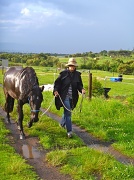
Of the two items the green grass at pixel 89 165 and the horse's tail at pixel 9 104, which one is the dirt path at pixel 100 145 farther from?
the horse's tail at pixel 9 104

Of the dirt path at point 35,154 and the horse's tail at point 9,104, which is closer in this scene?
the dirt path at point 35,154

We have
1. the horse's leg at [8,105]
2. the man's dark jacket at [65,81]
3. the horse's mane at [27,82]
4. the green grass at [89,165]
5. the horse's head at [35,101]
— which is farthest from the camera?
the horse's leg at [8,105]

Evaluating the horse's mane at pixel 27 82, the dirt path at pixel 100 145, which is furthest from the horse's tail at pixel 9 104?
the dirt path at pixel 100 145

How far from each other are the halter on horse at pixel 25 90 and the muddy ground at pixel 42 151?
0.40 metres

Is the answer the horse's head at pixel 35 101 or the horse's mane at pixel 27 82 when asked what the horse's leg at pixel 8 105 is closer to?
the horse's mane at pixel 27 82

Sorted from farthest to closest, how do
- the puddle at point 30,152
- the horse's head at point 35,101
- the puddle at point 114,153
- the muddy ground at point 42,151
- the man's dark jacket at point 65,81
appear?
1. the man's dark jacket at point 65,81
2. the horse's head at point 35,101
3. the puddle at point 30,152
4. the puddle at point 114,153
5. the muddy ground at point 42,151

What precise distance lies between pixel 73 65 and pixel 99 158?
267 cm

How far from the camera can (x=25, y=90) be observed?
7.54 metres

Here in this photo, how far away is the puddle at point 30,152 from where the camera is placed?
6.30 metres

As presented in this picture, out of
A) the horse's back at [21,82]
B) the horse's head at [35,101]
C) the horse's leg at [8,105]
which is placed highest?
the horse's back at [21,82]

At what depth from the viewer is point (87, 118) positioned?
9.88 m

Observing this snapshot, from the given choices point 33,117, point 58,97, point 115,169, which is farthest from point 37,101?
point 115,169

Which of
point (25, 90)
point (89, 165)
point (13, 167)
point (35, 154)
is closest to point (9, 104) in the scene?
point (25, 90)

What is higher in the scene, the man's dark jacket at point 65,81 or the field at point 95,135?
the man's dark jacket at point 65,81
